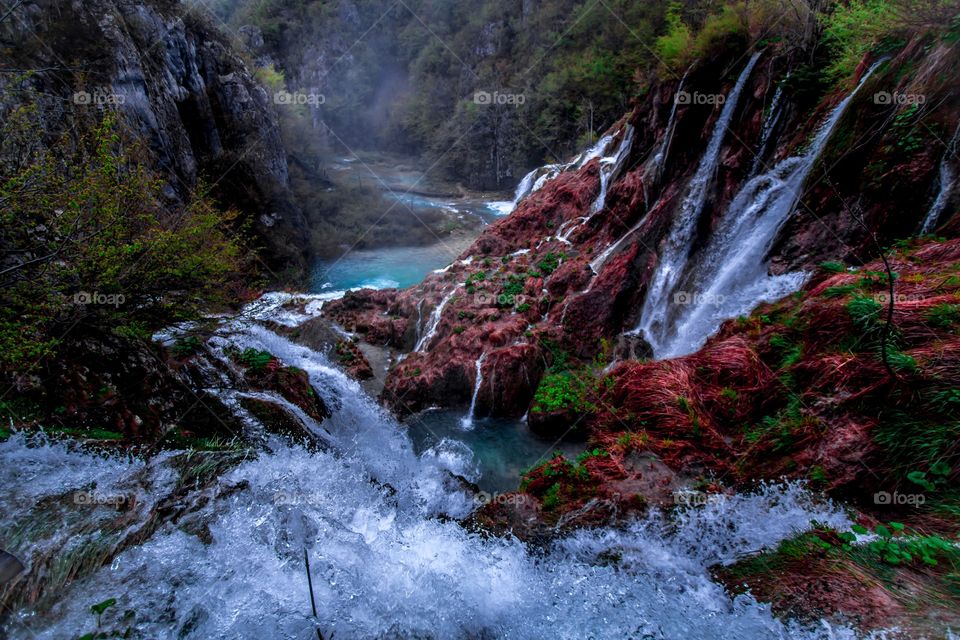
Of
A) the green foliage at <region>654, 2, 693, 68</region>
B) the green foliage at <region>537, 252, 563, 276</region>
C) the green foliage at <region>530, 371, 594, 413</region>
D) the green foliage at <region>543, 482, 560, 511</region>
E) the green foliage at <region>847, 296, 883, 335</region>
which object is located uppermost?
the green foliage at <region>654, 2, 693, 68</region>

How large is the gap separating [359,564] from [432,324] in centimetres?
927

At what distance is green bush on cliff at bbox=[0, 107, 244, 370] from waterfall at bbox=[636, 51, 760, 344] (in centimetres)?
935

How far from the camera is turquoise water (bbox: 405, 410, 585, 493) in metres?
8.47

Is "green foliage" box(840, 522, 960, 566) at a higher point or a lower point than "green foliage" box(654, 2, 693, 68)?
lower

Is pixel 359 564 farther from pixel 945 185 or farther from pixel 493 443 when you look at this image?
pixel 945 185

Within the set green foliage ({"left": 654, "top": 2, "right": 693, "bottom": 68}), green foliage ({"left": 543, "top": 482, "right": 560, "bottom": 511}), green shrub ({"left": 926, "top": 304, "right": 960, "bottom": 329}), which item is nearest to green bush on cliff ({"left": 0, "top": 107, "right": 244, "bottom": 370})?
green foliage ({"left": 543, "top": 482, "right": 560, "bottom": 511})

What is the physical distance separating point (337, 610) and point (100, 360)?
455cm

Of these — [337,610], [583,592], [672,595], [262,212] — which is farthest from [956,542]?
[262,212]

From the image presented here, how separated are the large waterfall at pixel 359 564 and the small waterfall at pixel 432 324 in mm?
7237

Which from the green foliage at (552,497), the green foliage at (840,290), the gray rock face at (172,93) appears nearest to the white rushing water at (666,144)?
the green foliage at (840,290)

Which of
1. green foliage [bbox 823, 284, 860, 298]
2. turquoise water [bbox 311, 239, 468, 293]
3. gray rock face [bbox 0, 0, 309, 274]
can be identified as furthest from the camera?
turquoise water [bbox 311, 239, 468, 293]

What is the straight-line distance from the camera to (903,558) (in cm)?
356

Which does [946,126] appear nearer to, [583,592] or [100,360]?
[583,592]

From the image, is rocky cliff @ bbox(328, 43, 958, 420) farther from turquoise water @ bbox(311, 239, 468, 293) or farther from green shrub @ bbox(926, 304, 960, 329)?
turquoise water @ bbox(311, 239, 468, 293)
